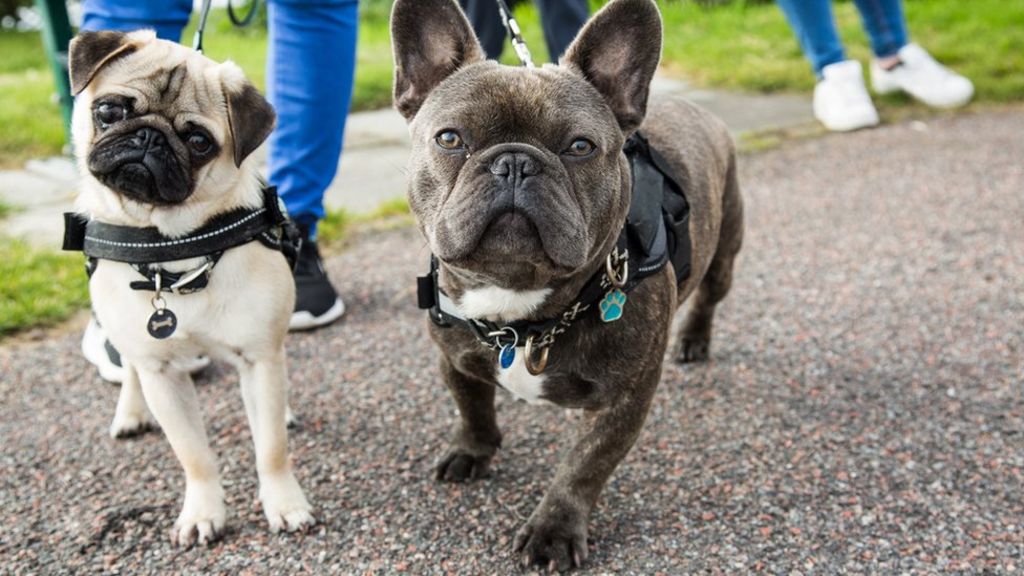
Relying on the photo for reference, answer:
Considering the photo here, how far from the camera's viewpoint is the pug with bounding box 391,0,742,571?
243 centimetres

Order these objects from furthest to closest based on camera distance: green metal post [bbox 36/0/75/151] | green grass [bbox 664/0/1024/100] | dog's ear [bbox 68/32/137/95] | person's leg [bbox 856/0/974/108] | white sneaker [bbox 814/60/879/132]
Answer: green grass [bbox 664/0/1024/100]
person's leg [bbox 856/0/974/108]
white sneaker [bbox 814/60/879/132]
green metal post [bbox 36/0/75/151]
dog's ear [bbox 68/32/137/95]

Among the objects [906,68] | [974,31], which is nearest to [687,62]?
[906,68]

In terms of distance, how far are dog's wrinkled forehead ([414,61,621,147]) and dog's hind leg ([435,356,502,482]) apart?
0.90 m

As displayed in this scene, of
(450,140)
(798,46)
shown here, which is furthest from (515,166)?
(798,46)

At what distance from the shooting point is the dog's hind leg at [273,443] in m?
2.91

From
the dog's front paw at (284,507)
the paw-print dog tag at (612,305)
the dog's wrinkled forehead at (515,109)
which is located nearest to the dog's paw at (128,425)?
the dog's front paw at (284,507)

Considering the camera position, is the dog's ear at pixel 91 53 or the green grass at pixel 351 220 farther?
the green grass at pixel 351 220

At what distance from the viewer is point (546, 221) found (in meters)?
2.39

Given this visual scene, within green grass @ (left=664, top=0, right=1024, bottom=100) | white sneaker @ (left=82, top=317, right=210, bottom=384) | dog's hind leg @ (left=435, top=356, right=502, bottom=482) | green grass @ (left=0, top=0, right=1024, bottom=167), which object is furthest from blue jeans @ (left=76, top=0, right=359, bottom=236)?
green grass @ (left=664, top=0, right=1024, bottom=100)

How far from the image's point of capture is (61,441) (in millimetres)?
3475

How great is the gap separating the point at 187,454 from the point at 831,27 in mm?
6387

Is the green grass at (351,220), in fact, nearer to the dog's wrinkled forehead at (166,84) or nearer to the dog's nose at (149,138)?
the dog's wrinkled forehead at (166,84)

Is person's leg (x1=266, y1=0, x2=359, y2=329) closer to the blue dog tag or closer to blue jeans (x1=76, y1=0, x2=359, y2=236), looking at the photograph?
blue jeans (x1=76, y1=0, x2=359, y2=236)

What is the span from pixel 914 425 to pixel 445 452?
1666 millimetres
